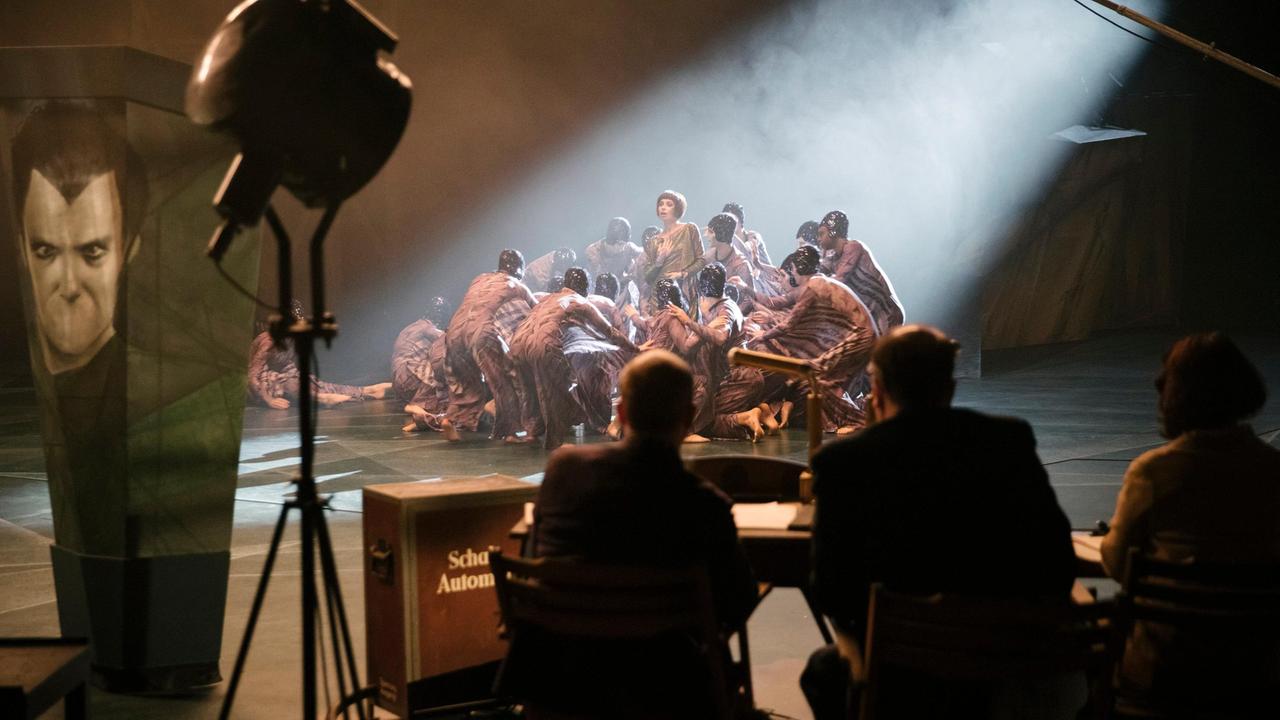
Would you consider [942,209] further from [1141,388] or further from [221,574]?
[221,574]

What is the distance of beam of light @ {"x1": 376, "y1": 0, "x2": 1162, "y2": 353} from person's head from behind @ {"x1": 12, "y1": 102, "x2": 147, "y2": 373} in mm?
12593

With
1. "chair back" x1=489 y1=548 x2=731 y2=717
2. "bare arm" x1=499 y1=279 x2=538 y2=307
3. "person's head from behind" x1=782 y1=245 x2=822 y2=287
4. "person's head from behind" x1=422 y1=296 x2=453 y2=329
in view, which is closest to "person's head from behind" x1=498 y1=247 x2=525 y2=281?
"bare arm" x1=499 y1=279 x2=538 y2=307

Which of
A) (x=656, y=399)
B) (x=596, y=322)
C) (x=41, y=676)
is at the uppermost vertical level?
(x=596, y=322)

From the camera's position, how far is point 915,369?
98.5 inches

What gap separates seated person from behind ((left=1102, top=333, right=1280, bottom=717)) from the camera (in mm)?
2457

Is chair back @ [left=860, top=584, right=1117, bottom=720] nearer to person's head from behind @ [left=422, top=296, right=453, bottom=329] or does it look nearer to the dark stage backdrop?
person's head from behind @ [left=422, top=296, right=453, bottom=329]

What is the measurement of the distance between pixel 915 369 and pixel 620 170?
1736 cm

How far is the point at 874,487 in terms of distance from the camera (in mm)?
2422

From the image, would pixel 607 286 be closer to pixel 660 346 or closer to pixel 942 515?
pixel 660 346

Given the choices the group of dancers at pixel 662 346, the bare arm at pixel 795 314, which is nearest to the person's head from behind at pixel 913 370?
the group of dancers at pixel 662 346

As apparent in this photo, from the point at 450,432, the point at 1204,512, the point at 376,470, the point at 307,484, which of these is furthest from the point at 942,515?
the point at 450,432

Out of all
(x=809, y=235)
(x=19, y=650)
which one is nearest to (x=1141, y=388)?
(x=809, y=235)

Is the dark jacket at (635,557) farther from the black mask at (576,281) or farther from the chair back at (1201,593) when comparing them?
the black mask at (576,281)

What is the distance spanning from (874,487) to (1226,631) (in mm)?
712
